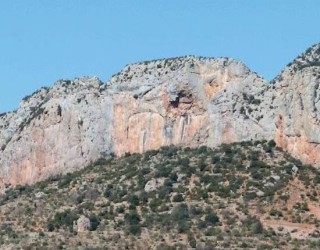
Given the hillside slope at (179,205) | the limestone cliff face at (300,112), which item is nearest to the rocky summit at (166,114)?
the limestone cliff face at (300,112)

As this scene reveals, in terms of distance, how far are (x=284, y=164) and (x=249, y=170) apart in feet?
10.8

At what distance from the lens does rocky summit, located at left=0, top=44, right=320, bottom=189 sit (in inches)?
4247

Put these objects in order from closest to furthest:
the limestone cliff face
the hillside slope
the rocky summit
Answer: the hillside slope, the limestone cliff face, the rocky summit

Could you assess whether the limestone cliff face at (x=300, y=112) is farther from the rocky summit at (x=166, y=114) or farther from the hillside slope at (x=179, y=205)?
the hillside slope at (x=179, y=205)

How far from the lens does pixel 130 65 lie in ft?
418

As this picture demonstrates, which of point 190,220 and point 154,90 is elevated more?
point 154,90

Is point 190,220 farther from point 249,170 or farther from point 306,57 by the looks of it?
point 306,57

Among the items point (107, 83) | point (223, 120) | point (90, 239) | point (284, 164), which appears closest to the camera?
point (90, 239)

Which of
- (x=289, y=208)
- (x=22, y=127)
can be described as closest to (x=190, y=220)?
(x=289, y=208)

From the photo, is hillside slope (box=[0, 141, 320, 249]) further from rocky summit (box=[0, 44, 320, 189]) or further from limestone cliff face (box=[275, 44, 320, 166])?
rocky summit (box=[0, 44, 320, 189])

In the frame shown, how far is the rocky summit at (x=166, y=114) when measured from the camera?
354 ft

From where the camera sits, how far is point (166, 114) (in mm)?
116625

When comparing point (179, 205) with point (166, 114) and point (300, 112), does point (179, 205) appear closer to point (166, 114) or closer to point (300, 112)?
point (300, 112)

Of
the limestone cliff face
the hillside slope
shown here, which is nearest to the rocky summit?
the limestone cliff face
